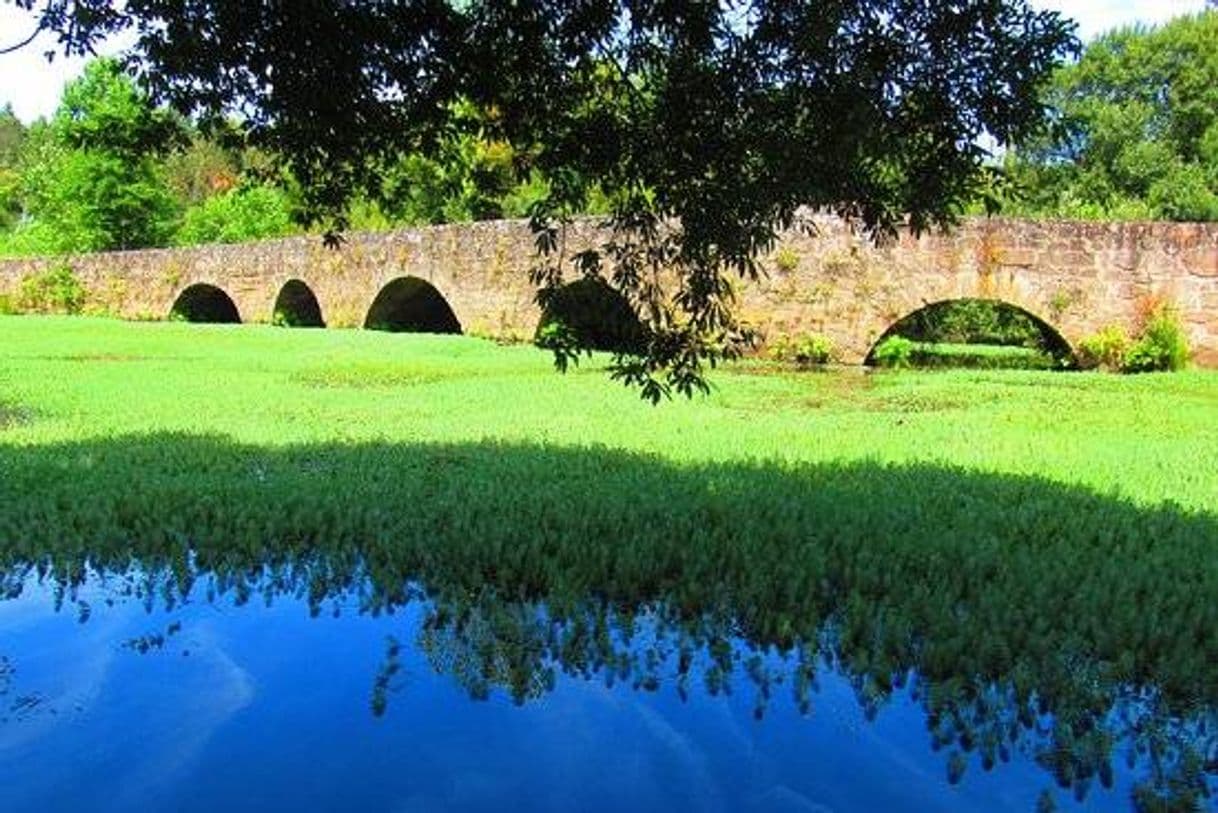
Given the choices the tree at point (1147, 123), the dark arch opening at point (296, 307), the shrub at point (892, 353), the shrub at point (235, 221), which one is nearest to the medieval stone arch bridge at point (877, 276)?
the shrub at point (892, 353)

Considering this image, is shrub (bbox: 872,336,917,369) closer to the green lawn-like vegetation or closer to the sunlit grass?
the sunlit grass

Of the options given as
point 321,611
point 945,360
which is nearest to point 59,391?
point 321,611

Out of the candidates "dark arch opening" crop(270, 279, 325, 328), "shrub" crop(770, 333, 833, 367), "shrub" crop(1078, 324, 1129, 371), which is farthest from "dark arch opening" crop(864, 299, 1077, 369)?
"dark arch opening" crop(270, 279, 325, 328)

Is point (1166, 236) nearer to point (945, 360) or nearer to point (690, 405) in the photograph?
point (945, 360)

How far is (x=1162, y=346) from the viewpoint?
16719 mm

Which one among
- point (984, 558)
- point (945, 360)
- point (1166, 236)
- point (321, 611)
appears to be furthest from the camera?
point (945, 360)

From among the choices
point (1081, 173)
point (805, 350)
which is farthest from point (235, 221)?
point (805, 350)

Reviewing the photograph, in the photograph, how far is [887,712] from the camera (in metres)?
3.87

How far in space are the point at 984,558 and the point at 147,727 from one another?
3703 mm

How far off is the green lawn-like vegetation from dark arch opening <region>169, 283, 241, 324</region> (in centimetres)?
2253

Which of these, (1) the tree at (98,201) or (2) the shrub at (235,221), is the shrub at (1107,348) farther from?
(2) the shrub at (235,221)

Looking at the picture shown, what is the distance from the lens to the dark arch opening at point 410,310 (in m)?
26.5

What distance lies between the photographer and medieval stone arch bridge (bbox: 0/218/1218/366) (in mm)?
16781

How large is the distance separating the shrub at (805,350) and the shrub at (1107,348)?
3916 mm
